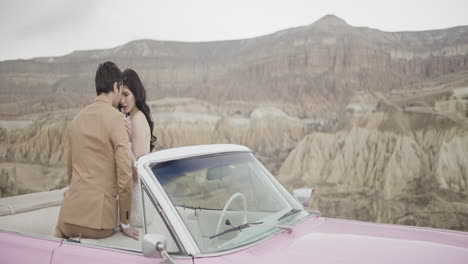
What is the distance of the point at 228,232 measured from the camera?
98.5 inches

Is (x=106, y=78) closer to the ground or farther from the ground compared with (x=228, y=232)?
farther from the ground

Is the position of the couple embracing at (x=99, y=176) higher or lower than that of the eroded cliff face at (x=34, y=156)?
higher

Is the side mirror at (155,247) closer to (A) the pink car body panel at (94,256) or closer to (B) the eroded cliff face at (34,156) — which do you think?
(A) the pink car body panel at (94,256)

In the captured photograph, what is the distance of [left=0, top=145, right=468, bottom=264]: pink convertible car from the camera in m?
2.26

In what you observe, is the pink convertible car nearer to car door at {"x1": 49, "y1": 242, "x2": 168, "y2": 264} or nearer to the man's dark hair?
car door at {"x1": 49, "y1": 242, "x2": 168, "y2": 264}

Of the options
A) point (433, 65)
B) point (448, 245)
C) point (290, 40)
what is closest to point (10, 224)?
point (448, 245)

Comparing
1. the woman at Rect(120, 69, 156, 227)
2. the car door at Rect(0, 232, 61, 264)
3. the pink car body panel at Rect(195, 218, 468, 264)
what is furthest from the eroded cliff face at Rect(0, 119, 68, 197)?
the pink car body panel at Rect(195, 218, 468, 264)

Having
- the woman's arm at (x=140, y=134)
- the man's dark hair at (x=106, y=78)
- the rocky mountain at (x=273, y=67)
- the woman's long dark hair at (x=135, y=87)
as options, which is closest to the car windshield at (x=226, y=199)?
the woman's arm at (x=140, y=134)

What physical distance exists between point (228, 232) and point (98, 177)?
103 centimetres

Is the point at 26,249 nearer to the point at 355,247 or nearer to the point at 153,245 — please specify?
the point at 153,245

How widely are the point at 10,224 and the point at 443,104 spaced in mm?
17757

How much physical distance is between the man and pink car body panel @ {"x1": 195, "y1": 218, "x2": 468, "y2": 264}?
93 centimetres

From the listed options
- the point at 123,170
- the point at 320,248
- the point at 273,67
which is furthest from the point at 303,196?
the point at 273,67

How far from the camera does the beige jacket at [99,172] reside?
2889 millimetres
